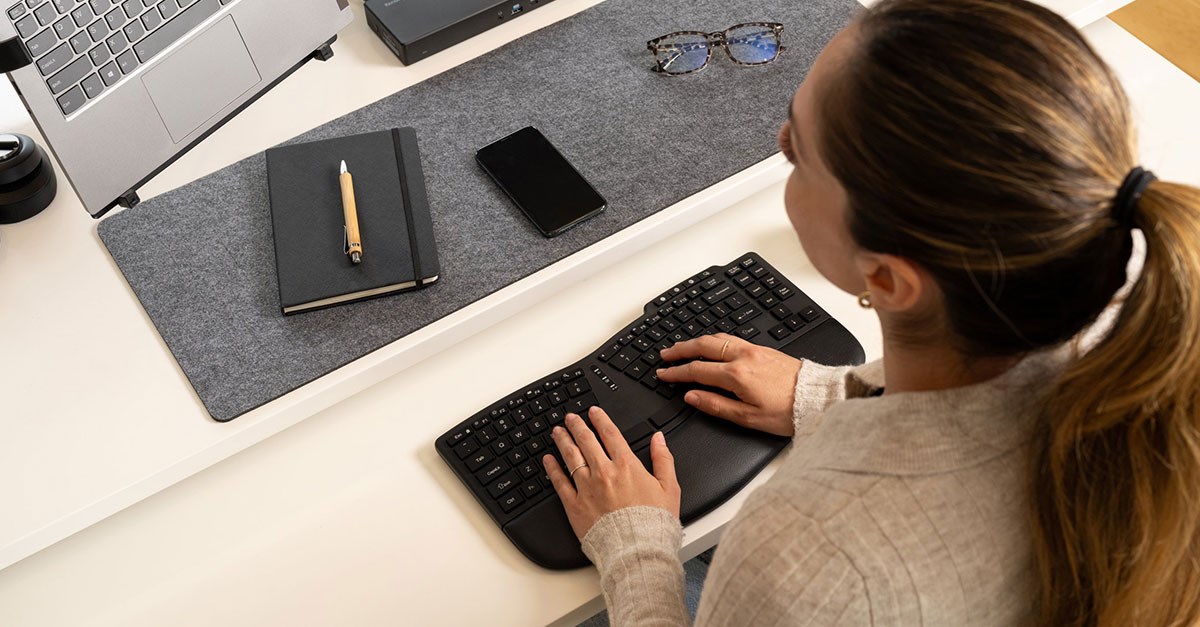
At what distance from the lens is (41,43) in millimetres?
901

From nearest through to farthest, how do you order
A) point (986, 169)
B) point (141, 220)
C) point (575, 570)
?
point (986, 169) < point (575, 570) < point (141, 220)

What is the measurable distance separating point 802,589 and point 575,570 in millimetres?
275

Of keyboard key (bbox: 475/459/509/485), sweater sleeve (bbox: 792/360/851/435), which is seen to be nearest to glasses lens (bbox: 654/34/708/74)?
sweater sleeve (bbox: 792/360/851/435)

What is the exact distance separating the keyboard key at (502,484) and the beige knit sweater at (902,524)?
0.25 meters

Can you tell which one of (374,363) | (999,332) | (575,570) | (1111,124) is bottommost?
(575,570)

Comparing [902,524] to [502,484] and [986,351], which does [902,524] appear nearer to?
[986,351]

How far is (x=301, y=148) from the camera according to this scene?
44.6 inches

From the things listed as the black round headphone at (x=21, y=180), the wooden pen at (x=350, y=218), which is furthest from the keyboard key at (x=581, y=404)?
the black round headphone at (x=21, y=180)

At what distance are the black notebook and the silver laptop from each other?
0.09 metres

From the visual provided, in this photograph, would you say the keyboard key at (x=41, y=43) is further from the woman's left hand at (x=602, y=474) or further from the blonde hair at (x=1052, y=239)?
the blonde hair at (x=1052, y=239)

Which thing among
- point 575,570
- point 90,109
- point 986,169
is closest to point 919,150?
point 986,169

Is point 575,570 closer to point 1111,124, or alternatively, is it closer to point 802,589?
point 802,589

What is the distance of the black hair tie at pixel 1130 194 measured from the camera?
594mm

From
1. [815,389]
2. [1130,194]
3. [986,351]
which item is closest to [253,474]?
[815,389]
